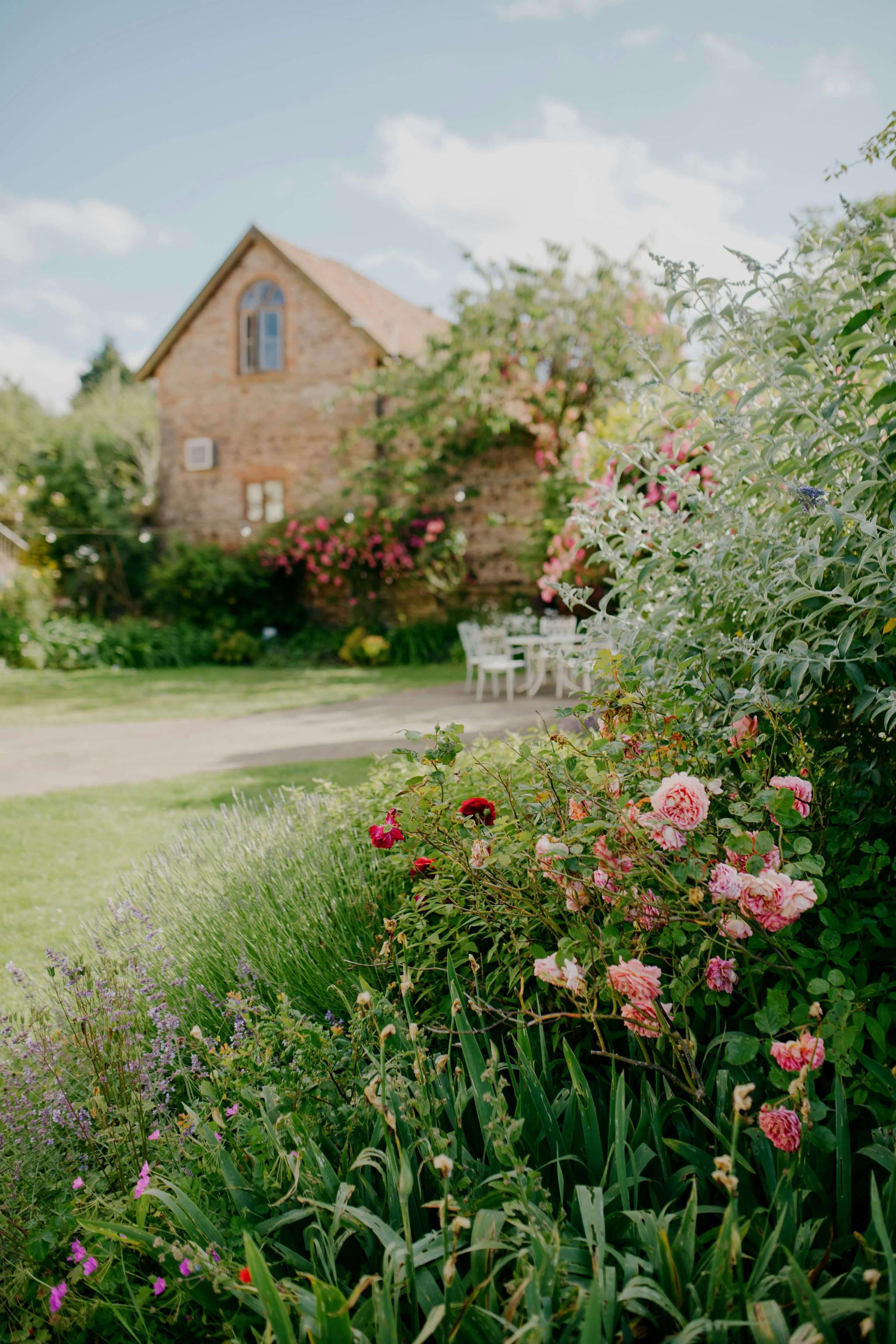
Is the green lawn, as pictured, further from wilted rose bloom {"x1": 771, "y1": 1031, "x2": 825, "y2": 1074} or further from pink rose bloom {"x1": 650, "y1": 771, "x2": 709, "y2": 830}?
wilted rose bloom {"x1": 771, "y1": 1031, "x2": 825, "y2": 1074}

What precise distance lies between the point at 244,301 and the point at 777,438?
683 inches

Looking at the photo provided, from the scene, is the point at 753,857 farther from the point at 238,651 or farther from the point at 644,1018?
the point at 238,651

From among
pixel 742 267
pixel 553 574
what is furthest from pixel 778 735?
pixel 553 574

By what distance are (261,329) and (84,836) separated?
587 inches

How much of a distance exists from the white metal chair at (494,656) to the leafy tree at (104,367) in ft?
144

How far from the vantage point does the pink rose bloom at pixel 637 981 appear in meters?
1.44

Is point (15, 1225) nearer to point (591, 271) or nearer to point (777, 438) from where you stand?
point (777, 438)

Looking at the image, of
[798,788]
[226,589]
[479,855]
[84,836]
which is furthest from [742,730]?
[226,589]

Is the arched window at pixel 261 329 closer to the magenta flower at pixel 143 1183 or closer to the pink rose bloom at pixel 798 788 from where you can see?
the pink rose bloom at pixel 798 788

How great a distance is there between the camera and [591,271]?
1351 centimetres

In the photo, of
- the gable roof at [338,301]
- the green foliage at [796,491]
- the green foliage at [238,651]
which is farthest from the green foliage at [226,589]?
the green foliage at [796,491]

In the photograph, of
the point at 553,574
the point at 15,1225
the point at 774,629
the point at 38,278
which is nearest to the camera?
the point at 15,1225

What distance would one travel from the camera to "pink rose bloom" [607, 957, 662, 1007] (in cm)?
144

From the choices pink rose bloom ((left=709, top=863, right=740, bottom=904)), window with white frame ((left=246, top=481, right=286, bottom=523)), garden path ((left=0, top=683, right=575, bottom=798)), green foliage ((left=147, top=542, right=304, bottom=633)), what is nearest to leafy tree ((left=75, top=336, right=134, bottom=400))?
window with white frame ((left=246, top=481, right=286, bottom=523))
